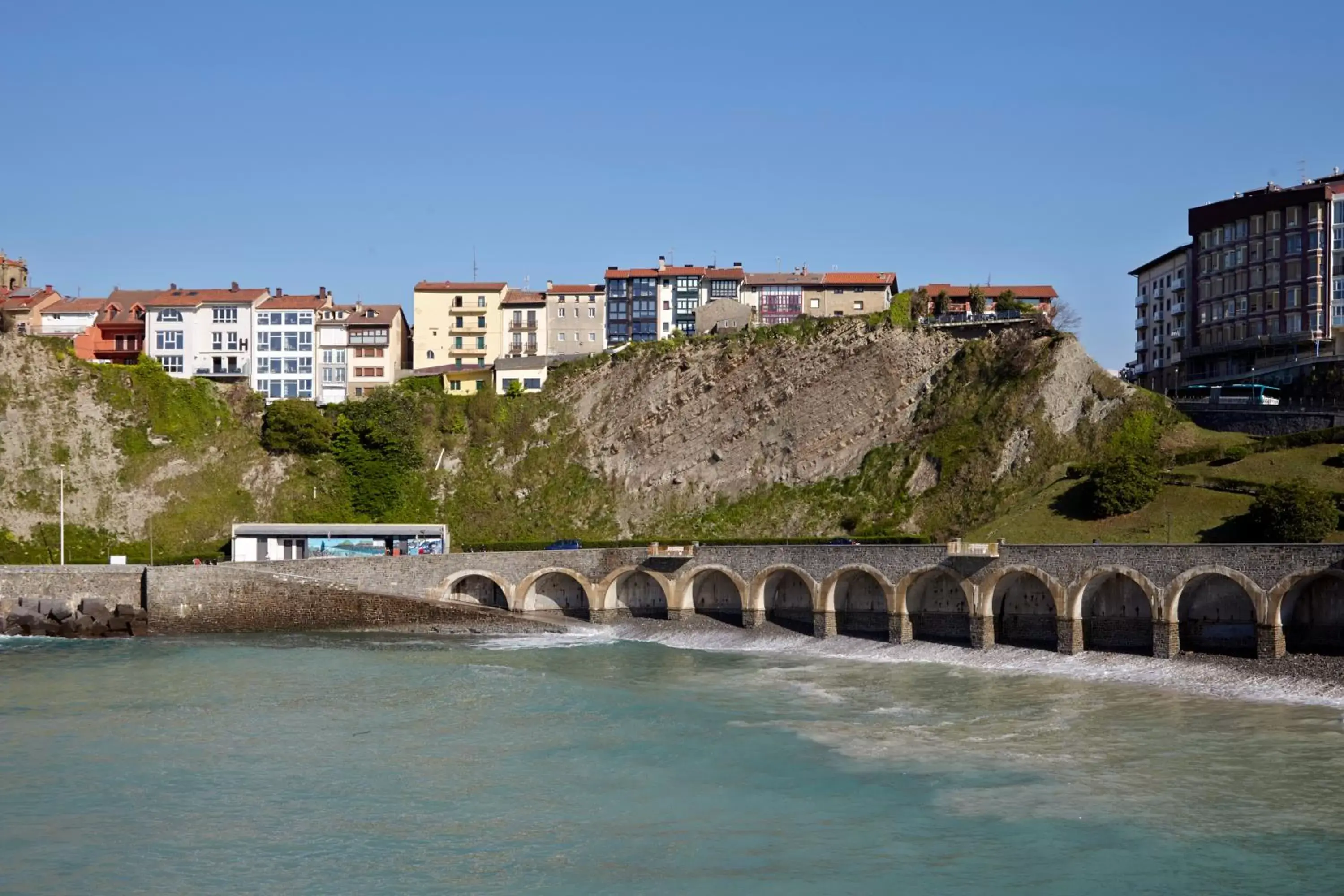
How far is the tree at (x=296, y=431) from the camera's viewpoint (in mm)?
87812

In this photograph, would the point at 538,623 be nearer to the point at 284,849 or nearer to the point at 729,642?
the point at 729,642

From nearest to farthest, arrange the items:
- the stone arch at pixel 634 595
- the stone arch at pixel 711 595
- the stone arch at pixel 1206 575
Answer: the stone arch at pixel 1206 575 → the stone arch at pixel 711 595 → the stone arch at pixel 634 595

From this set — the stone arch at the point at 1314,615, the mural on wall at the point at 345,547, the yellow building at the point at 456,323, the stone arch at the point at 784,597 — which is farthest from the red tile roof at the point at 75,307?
the stone arch at the point at 1314,615

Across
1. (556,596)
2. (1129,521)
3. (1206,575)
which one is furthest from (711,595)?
(1206,575)

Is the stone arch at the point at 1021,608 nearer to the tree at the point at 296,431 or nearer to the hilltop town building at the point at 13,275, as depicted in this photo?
the tree at the point at 296,431

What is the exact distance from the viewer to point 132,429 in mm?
88125

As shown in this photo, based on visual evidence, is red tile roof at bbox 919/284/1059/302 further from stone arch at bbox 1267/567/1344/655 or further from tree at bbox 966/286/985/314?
stone arch at bbox 1267/567/1344/655

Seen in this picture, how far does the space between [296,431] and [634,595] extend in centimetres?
2941

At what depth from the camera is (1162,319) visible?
105m

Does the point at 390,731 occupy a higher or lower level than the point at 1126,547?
lower

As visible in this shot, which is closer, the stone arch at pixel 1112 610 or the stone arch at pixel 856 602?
the stone arch at pixel 1112 610

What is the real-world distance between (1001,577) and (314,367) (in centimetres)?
6115

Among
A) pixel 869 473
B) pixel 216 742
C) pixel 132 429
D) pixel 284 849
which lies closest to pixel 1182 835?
pixel 284 849

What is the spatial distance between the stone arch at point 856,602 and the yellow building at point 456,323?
48082mm
